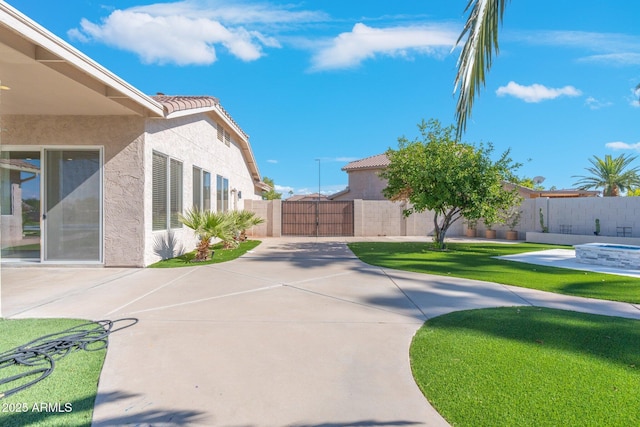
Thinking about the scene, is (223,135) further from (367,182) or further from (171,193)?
(367,182)

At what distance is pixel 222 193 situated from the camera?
610 inches

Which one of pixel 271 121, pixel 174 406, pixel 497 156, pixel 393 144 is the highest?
pixel 271 121

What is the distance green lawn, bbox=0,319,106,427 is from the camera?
240 centimetres

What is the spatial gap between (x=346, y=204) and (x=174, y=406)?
58.9ft

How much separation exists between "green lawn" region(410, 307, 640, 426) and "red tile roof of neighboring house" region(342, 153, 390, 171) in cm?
2216

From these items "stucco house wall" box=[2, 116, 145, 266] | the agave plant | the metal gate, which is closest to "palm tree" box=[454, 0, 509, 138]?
"stucco house wall" box=[2, 116, 145, 266]

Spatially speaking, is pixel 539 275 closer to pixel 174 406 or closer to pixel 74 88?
pixel 174 406

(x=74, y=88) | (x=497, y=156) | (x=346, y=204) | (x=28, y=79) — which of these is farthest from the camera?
(x=346, y=204)

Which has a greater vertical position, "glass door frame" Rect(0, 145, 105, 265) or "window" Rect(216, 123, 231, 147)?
"window" Rect(216, 123, 231, 147)

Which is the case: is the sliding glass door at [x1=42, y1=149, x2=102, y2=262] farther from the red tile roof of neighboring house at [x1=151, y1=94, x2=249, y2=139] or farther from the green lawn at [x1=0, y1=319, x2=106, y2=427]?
the green lawn at [x1=0, y1=319, x2=106, y2=427]

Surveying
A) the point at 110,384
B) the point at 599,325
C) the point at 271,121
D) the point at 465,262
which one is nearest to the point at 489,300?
the point at 599,325

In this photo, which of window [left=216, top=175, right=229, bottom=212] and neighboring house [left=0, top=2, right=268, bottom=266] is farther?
window [left=216, top=175, right=229, bottom=212]

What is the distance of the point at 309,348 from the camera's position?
3686 millimetres

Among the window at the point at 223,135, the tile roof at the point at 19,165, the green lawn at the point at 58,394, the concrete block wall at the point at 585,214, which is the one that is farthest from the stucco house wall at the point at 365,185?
the green lawn at the point at 58,394
